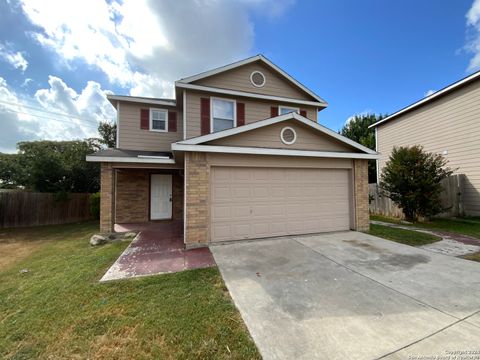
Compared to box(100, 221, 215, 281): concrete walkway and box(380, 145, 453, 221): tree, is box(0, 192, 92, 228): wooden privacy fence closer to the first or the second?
box(100, 221, 215, 281): concrete walkway

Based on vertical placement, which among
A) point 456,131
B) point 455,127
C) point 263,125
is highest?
point 455,127

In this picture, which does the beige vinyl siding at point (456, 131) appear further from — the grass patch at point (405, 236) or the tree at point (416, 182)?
the grass patch at point (405, 236)

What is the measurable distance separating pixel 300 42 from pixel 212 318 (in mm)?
11568

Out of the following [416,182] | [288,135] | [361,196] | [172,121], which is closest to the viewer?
[288,135]

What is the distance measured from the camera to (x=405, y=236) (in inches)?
283

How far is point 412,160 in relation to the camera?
9852mm

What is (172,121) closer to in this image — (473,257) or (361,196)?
(361,196)

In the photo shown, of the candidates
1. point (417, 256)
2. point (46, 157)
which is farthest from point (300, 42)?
point (46, 157)

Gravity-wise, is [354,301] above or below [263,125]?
below

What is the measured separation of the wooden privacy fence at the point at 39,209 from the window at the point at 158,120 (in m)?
6.83

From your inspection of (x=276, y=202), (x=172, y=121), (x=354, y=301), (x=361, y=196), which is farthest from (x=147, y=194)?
(x=354, y=301)

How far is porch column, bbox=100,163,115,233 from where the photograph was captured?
7.73 metres

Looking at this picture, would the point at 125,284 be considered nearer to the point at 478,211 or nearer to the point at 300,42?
the point at 300,42

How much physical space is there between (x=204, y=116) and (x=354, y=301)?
834 centimetres
